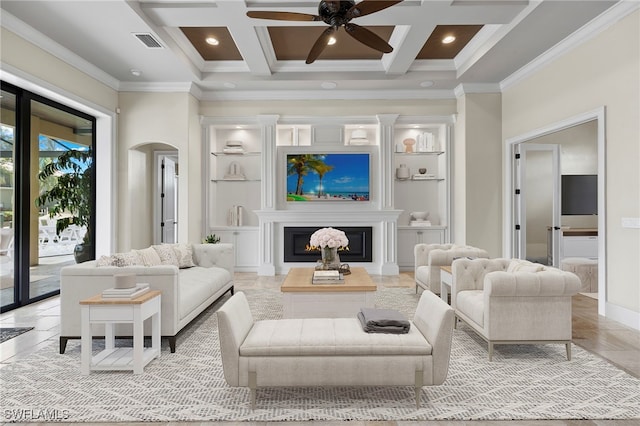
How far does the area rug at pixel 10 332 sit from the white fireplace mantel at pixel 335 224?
3577 millimetres

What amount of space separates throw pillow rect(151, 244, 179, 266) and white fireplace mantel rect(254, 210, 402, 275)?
89.5 inches

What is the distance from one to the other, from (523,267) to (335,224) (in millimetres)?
3914

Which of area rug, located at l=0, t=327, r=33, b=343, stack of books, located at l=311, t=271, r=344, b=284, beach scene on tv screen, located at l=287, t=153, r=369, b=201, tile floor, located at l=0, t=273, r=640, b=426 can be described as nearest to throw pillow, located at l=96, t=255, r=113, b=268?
tile floor, located at l=0, t=273, r=640, b=426

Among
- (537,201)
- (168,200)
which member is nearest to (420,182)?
(537,201)

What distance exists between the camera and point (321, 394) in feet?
8.03

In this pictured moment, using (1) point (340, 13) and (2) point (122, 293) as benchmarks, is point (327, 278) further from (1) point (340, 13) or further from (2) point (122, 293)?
(1) point (340, 13)

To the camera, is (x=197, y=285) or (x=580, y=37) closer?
(x=197, y=285)

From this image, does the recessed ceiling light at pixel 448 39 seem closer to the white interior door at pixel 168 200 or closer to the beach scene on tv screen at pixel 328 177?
the beach scene on tv screen at pixel 328 177

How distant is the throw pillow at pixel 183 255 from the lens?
485cm

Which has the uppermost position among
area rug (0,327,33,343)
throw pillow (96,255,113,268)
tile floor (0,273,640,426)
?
throw pillow (96,255,113,268)

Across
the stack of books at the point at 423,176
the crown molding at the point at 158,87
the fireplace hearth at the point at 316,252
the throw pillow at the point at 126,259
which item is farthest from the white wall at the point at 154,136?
the stack of books at the point at 423,176

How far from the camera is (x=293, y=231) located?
23.0ft

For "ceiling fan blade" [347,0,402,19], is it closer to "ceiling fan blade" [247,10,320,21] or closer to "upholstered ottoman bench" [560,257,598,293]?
"ceiling fan blade" [247,10,320,21]

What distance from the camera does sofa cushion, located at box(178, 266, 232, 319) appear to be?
349cm
